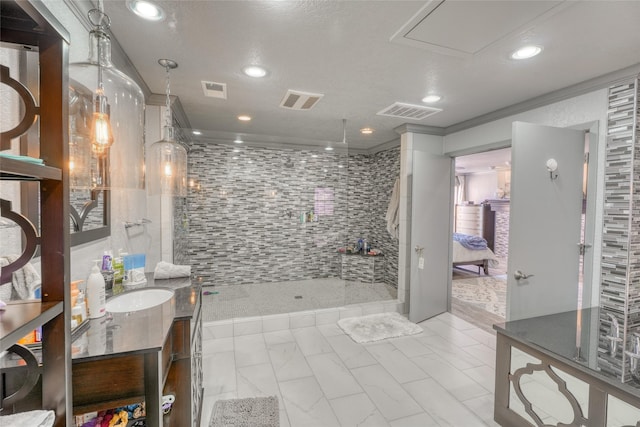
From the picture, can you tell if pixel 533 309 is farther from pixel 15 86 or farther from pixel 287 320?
pixel 15 86

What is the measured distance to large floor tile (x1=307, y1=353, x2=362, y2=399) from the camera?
213 centimetres

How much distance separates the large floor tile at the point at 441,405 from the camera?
1.84 m

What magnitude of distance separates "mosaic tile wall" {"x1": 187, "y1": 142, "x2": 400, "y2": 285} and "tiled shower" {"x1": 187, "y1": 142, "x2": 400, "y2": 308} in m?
0.01

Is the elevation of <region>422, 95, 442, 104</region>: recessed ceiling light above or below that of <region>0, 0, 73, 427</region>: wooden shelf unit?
above

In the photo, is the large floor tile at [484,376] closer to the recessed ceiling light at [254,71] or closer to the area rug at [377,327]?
the area rug at [377,327]

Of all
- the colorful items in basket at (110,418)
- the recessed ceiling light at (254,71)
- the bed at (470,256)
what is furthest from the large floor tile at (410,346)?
the bed at (470,256)

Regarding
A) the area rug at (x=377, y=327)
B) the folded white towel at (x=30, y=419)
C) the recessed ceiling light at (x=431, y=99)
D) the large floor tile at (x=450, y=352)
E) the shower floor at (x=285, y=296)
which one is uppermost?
the recessed ceiling light at (x=431, y=99)

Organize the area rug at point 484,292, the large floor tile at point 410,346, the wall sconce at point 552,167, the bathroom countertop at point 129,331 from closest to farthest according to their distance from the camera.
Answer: the bathroom countertop at point 129,331 < the wall sconce at point 552,167 < the large floor tile at point 410,346 < the area rug at point 484,292

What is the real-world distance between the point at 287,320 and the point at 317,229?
65.4 inches

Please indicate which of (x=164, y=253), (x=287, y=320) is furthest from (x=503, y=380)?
(x=164, y=253)

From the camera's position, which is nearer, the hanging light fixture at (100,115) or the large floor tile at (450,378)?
the hanging light fixture at (100,115)

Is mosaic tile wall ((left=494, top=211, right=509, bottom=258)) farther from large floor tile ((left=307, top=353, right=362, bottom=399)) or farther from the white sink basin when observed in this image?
the white sink basin

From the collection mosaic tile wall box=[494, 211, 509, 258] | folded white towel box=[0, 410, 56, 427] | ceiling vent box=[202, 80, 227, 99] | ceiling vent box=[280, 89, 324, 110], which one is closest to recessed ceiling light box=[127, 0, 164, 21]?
ceiling vent box=[202, 80, 227, 99]

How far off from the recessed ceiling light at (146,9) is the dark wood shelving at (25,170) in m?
1.21
